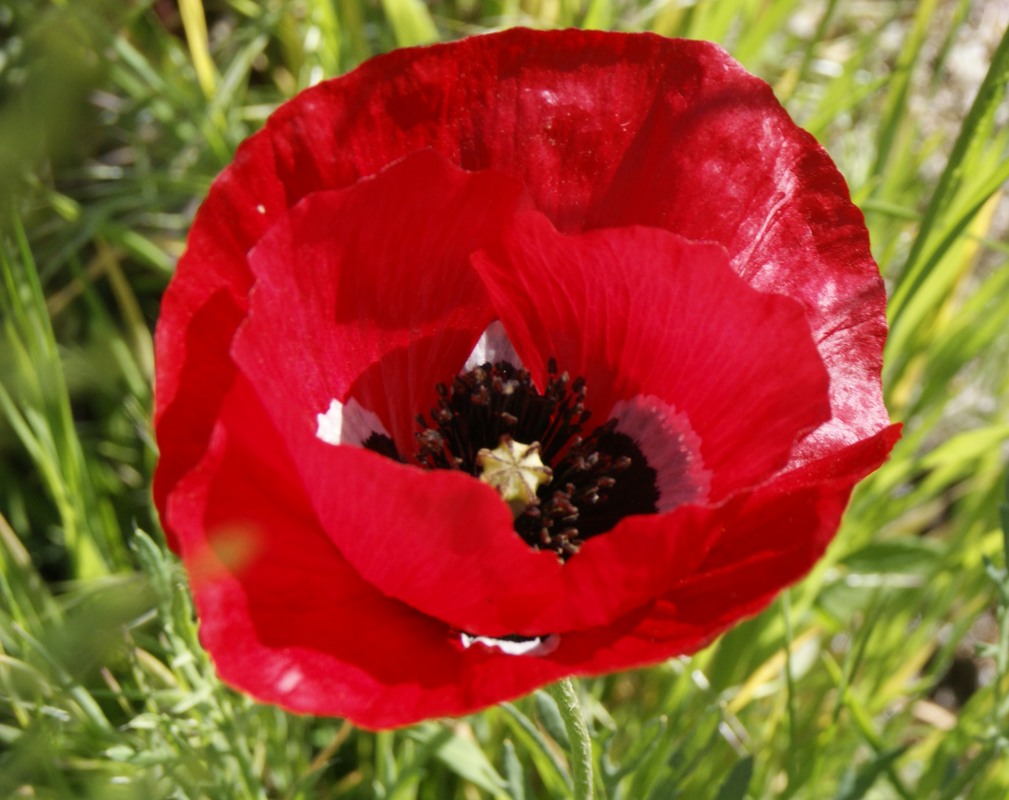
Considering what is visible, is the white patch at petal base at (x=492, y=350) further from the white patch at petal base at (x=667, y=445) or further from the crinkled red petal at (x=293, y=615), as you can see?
the crinkled red petal at (x=293, y=615)

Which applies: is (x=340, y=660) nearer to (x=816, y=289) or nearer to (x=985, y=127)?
(x=816, y=289)

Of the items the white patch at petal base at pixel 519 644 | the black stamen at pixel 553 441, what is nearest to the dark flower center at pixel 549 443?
the black stamen at pixel 553 441

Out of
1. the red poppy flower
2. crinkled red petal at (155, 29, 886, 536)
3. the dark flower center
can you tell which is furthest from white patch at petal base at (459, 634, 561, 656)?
crinkled red petal at (155, 29, 886, 536)

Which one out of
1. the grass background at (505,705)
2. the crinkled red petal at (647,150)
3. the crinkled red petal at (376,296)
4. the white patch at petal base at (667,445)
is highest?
the crinkled red petal at (647,150)

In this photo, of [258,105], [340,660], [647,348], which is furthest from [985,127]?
[258,105]

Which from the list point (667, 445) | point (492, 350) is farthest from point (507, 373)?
point (667, 445)

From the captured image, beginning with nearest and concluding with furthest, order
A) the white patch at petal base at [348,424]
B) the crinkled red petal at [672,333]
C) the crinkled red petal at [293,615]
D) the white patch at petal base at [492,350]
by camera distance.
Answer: the crinkled red petal at [293,615] < the crinkled red petal at [672,333] < the white patch at petal base at [348,424] < the white patch at petal base at [492,350]

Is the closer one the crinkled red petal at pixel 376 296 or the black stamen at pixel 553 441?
the crinkled red petal at pixel 376 296
